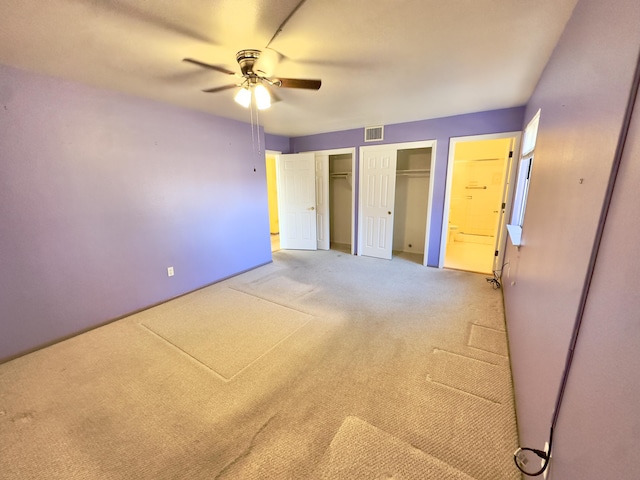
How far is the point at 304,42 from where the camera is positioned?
5.72 ft

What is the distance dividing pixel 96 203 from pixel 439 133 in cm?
450

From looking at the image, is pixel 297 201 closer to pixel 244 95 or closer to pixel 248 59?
pixel 244 95

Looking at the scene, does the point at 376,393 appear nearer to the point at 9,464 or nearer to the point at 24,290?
the point at 9,464

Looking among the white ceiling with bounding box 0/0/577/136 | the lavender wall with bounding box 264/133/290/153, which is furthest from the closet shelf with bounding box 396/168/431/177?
the lavender wall with bounding box 264/133/290/153

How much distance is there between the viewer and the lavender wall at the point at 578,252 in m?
0.65

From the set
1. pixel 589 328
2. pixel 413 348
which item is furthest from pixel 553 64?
pixel 413 348

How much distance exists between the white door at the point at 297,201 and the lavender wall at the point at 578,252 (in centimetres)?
391

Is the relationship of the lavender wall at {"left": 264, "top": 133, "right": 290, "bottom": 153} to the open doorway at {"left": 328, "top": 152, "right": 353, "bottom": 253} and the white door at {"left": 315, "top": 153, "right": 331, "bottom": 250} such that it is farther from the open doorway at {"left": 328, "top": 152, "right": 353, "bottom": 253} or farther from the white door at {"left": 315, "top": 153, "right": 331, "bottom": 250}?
the open doorway at {"left": 328, "top": 152, "right": 353, "bottom": 253}

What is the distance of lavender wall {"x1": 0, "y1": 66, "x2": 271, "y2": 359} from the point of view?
212 centimetres

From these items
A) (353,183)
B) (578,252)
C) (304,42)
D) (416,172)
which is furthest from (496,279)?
(304,42)

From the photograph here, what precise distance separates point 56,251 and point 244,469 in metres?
2.54

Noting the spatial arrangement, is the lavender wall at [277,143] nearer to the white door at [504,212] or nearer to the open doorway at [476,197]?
the open doorway at [476,197]

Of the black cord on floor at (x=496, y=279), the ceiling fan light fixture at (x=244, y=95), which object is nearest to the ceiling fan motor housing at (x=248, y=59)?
the ceiling fan light fixture at (x=244, y=95)

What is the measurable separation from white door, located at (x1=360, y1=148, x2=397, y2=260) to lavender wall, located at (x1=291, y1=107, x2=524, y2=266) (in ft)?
0.97
